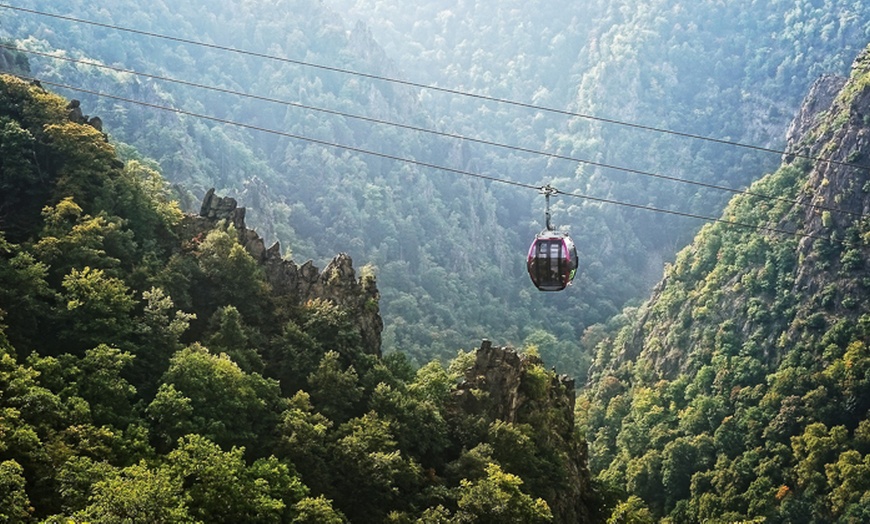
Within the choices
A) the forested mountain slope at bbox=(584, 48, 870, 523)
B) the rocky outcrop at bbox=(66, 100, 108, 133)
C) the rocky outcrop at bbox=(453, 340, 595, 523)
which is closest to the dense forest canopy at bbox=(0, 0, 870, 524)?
the rocky outcrop at bbox=(453, 340, 595, 523)

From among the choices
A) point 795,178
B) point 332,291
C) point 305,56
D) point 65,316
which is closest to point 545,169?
point 305,56

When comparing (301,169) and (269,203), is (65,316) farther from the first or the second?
(301,169)

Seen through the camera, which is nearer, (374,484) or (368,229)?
(374,484)

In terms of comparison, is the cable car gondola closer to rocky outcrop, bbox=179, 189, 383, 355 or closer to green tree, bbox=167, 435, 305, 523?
green tree, bbox=167, 435, 305, 523

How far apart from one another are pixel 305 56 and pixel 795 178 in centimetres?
8838

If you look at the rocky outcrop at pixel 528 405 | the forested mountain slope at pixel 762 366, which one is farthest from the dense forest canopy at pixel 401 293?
the forested mountain slope at pixel 762 366

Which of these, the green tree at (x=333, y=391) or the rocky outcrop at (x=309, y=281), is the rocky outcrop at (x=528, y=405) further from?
the green tree at (x=333, y=391)

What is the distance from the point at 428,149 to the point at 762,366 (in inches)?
3126

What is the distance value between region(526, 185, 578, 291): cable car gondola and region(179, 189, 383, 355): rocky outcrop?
1528 centimetres

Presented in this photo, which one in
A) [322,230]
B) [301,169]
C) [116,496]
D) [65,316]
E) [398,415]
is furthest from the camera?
[301,169]

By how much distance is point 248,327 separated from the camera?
52.0 m

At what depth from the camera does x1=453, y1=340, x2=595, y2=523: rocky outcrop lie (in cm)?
5488

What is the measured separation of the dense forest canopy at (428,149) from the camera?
125750 millimetres

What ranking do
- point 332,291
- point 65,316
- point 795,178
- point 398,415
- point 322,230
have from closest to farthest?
point 65,316 < point 398,415 < point 332,291 < point 795,178 < point 322,230
